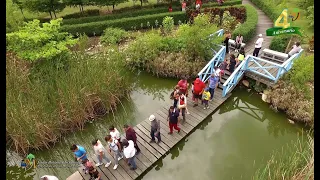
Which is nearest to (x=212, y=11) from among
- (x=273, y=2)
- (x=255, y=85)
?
(x=273, y=2)

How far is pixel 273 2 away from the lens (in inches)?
696

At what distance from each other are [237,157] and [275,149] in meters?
1.58

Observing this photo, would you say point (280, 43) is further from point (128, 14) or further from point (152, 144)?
point (128, 14)

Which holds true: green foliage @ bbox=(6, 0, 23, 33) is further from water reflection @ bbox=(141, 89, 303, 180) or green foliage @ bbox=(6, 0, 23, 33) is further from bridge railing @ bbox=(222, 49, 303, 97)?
bridge railing @ bbox=(222, 49, 303, 97)

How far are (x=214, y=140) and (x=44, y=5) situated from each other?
653 inches

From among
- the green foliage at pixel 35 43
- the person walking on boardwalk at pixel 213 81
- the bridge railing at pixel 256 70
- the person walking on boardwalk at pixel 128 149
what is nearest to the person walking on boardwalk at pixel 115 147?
the person walking on boardwalk at pixel 128 149

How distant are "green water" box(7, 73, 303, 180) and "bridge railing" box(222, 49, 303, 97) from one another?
74 centimetres

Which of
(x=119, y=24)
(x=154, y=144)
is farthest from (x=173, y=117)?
(x=119, y=24)

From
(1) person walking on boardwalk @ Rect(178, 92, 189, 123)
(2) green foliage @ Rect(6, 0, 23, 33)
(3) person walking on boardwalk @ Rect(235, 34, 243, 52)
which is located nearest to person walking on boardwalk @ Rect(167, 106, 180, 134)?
(1) person walking on boardwalk @ Rect(178, 92, 189, 123)

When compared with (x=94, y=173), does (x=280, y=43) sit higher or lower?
higher

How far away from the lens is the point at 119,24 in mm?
17328

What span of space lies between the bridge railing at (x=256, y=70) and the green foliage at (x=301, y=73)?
0.91ft

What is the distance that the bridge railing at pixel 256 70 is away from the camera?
1071cm

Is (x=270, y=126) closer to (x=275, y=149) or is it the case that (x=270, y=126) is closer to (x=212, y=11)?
(x=275, y=149)
